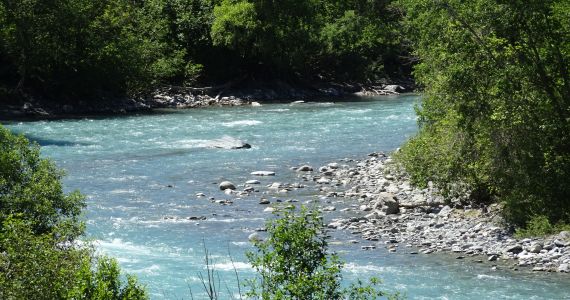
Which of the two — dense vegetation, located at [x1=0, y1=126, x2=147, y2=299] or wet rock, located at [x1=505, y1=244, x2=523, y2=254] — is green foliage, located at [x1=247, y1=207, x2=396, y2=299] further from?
wet rock, located at [x1=505, y1=244, x2=523, y2=254]

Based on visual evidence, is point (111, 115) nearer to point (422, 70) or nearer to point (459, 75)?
point (422, 70)

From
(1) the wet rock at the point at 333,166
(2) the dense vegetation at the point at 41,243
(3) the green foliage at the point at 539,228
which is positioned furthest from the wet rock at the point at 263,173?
(2) the dense vegetation at the point at 41,243

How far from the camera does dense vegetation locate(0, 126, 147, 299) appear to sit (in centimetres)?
980

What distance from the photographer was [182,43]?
5544cm

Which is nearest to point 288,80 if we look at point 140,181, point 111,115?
point 111,115

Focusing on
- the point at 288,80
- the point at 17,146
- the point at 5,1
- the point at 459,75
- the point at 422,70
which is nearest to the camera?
the point at 17,146

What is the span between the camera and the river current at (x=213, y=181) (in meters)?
17.3

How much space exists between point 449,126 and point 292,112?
76.3 feet

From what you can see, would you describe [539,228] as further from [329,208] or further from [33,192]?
[33,192]

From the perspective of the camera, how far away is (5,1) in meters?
44.0

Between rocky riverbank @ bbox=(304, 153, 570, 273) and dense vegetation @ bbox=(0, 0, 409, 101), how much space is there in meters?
23.8

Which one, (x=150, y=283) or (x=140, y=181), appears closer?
(x=150, y=283)

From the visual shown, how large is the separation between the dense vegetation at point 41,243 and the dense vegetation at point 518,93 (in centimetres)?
887

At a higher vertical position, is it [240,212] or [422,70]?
[422,70]
